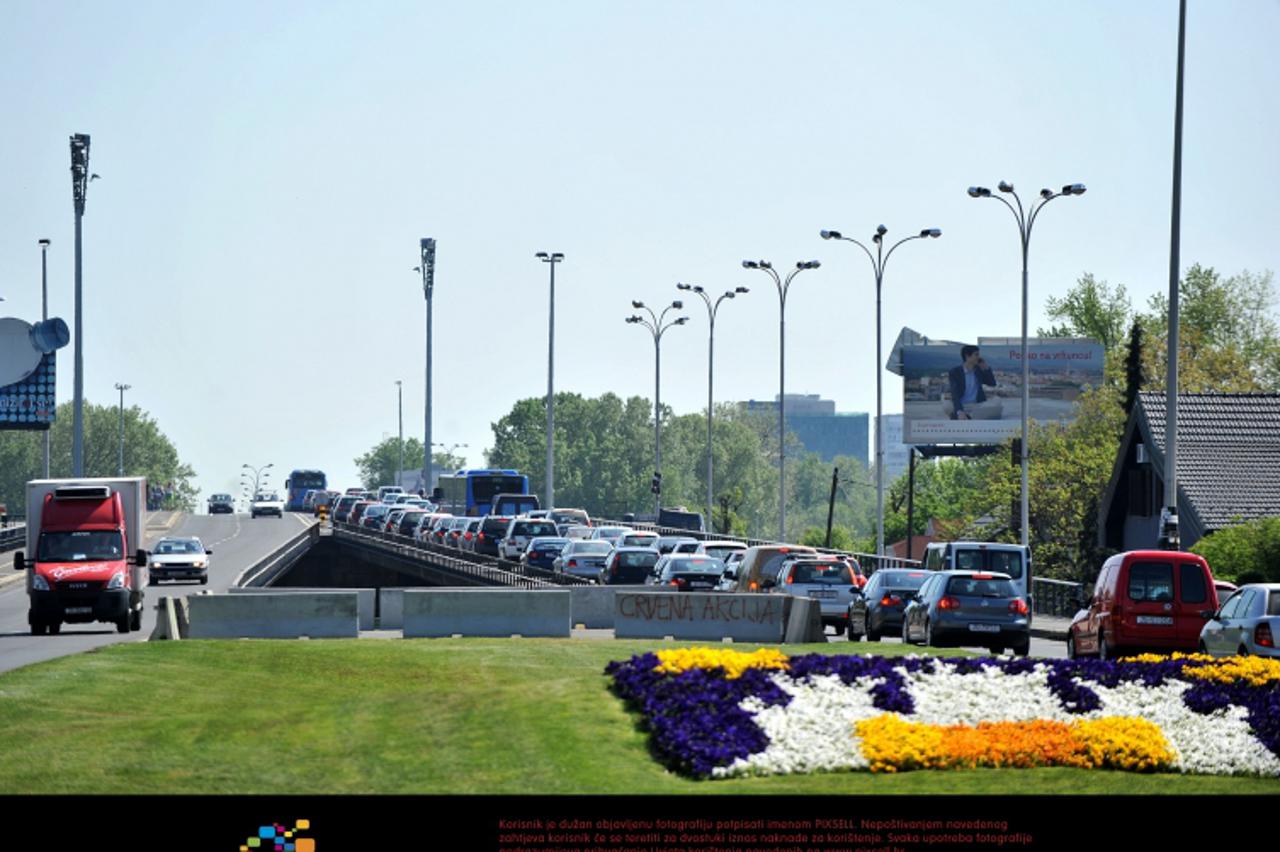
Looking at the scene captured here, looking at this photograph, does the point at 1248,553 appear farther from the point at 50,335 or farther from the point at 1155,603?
the point at 50,335

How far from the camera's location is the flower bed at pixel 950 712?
1923 centimetres

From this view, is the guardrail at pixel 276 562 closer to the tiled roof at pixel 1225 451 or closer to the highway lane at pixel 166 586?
the highway lane at pixel 166 586

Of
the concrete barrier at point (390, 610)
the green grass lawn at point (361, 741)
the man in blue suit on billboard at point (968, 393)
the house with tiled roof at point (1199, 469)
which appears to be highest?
the man in blue suit on billboard at point (968, 393)

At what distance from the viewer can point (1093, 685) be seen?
22.5 meters

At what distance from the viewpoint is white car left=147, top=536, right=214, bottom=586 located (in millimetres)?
68188

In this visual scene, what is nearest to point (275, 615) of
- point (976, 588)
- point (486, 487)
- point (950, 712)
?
point (976, 588)

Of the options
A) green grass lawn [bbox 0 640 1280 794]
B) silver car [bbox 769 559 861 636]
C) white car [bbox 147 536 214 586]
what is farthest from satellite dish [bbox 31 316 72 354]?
green grass lawn [bbox 0 640 1280 794]

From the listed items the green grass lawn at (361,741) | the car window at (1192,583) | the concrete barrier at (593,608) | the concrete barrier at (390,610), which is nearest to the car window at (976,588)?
the car window at (1192,583)

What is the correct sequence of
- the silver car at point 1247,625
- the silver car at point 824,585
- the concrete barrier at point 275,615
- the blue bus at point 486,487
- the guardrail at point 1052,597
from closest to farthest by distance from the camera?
the silver car at point 1247,625 → the concrete barrier at point 275,615 → the silver car at point 824,585 → the guardrail at point 1052,597 → the blue bus at point 486,487

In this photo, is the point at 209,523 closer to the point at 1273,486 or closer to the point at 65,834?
the point at 1273,486

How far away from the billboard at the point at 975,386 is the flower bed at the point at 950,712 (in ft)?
363

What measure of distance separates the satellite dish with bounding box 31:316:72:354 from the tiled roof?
183ft

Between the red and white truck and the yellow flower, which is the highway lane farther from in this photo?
the yellow flower

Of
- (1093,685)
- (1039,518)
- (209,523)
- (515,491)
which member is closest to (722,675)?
(1093,685)
